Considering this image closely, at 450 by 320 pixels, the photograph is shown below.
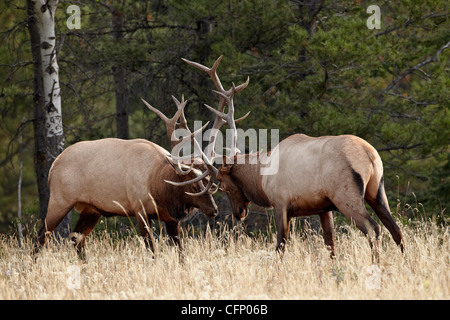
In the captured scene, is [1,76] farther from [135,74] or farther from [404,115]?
[404,115]

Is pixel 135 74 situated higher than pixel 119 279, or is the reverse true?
pixel 135 74

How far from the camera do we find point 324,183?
21.5 ft

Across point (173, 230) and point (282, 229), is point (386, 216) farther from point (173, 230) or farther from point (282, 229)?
point (173, 230)

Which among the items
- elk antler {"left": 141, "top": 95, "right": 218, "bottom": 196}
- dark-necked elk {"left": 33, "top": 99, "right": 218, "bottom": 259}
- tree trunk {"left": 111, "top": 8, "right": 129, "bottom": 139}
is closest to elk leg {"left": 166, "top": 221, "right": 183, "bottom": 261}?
dark-necked elk {"left": 33, "top": 99, "right": 218, "bottom": 259}

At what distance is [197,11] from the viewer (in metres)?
11.3

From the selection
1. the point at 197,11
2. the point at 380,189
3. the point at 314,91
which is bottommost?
the point at 380,189

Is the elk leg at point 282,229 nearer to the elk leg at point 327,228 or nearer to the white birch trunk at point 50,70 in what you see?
the elk leg at point 327,228

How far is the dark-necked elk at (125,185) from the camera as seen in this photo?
24.7 feet

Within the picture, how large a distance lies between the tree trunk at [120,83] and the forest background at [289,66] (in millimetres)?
41

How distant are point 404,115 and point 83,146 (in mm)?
5865

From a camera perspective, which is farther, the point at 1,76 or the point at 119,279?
the point at 1,76

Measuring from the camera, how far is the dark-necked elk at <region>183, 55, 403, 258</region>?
6.32m

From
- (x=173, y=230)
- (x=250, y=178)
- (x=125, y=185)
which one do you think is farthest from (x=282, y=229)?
(x=125, y=185)
